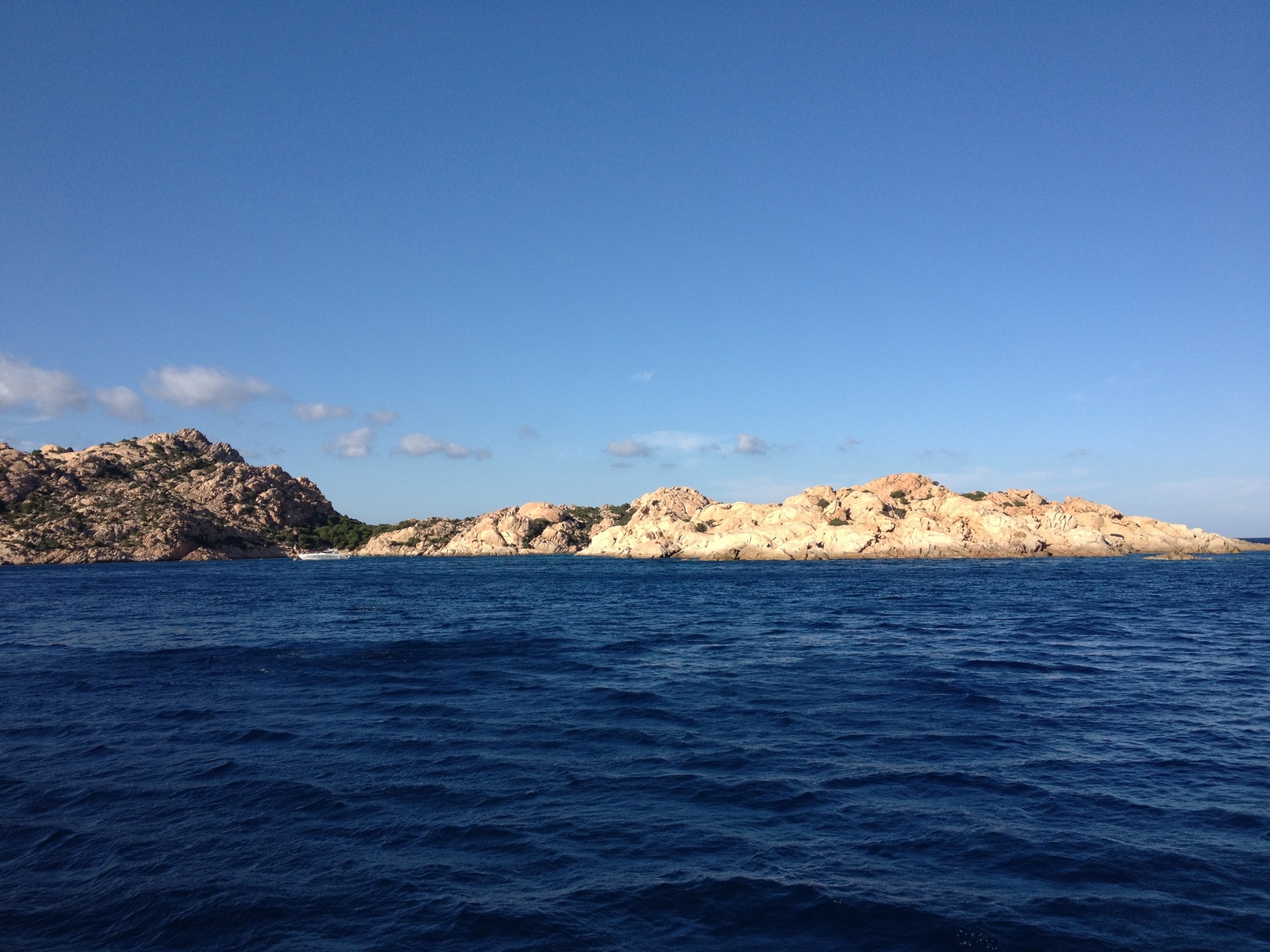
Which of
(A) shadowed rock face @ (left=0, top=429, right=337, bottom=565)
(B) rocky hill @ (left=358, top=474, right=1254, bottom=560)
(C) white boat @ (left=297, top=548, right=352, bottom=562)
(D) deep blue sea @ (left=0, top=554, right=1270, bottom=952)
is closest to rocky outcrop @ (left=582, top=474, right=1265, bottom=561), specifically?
(B) rocky hill @ (left=358, top=474, right=1254, bottom=560)

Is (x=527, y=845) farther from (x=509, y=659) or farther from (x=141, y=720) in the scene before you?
(x=509, y=659)

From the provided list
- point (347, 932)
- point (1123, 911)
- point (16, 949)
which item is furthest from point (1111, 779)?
point (16, 949)

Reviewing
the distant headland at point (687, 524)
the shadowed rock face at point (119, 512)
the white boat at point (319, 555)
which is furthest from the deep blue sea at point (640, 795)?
the white boat at point (319, 555)

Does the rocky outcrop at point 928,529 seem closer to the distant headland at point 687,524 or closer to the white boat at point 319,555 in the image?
the distant headland at point 687,524

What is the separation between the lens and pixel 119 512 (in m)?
164

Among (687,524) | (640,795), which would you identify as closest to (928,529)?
(687,524)

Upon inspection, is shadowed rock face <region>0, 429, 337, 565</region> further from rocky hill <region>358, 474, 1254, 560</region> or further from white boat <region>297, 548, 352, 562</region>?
rocky hill <region>358, 474, 1254, 560</region>

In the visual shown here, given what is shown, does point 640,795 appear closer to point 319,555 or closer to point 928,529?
point 928,529

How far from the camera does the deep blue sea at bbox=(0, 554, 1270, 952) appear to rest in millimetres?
10188

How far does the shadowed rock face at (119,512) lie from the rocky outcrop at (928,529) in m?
112

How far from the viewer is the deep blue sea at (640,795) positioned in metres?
10.2

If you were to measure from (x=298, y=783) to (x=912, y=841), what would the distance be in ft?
41.6

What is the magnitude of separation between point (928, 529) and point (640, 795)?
124 m

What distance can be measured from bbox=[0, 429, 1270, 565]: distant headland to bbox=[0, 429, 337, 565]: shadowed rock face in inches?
11.4
